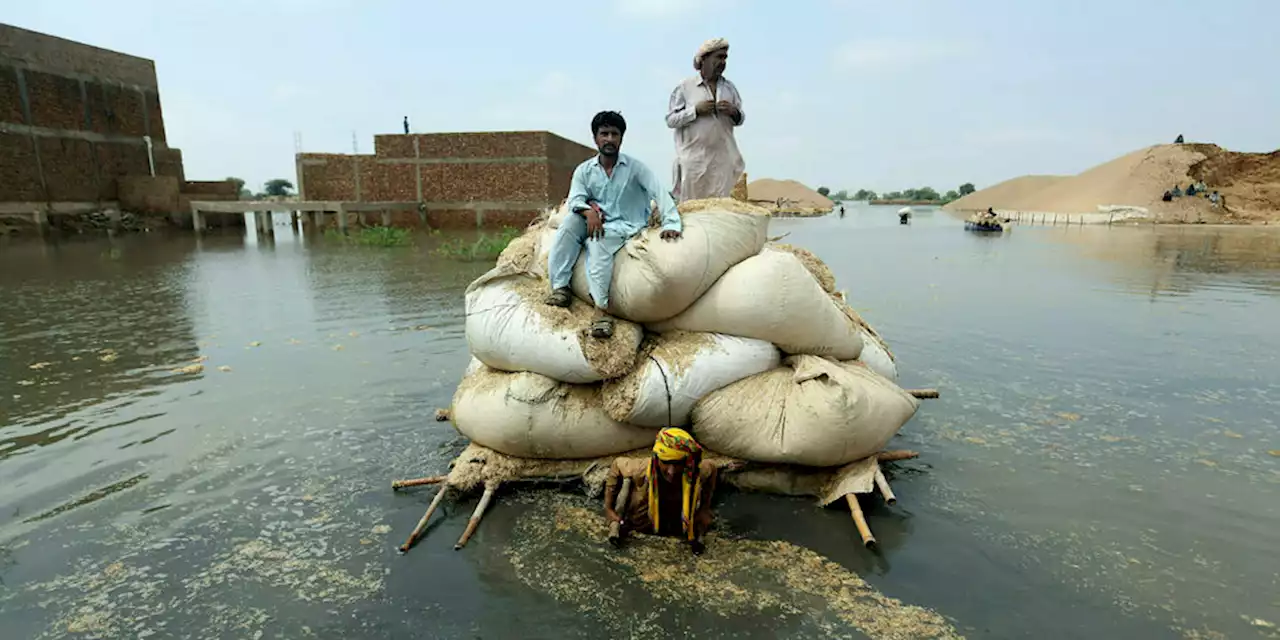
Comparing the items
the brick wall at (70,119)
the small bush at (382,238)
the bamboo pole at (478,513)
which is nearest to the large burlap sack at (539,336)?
the bamboo pole at (478,513)

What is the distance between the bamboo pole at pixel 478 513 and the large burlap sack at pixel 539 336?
711mm

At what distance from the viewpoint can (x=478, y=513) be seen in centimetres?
338

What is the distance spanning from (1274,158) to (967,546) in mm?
56633

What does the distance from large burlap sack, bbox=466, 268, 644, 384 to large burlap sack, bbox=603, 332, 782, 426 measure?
109 mm

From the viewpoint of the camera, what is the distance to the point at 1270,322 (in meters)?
8.30

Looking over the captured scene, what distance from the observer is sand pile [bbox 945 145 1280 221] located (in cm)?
3900

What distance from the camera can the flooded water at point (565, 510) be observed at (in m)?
2.75

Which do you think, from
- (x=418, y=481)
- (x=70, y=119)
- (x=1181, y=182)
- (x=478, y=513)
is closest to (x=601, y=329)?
(x=478, y=513)

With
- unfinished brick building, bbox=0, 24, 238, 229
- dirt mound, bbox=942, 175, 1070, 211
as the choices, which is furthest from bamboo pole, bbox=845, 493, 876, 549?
dirt mound, bbox=942, 175, 1070, 211

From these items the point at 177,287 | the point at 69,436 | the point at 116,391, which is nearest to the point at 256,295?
the point at 177,287

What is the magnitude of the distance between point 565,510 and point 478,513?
1.63 ft

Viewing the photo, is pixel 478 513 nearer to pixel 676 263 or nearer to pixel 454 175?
pixel 676 263

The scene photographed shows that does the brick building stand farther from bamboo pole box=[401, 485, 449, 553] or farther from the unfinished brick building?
bamboo pole box=[401, 485, 449, 553]

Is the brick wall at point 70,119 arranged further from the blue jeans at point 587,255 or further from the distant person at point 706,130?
the blue jeans at point 587,255
